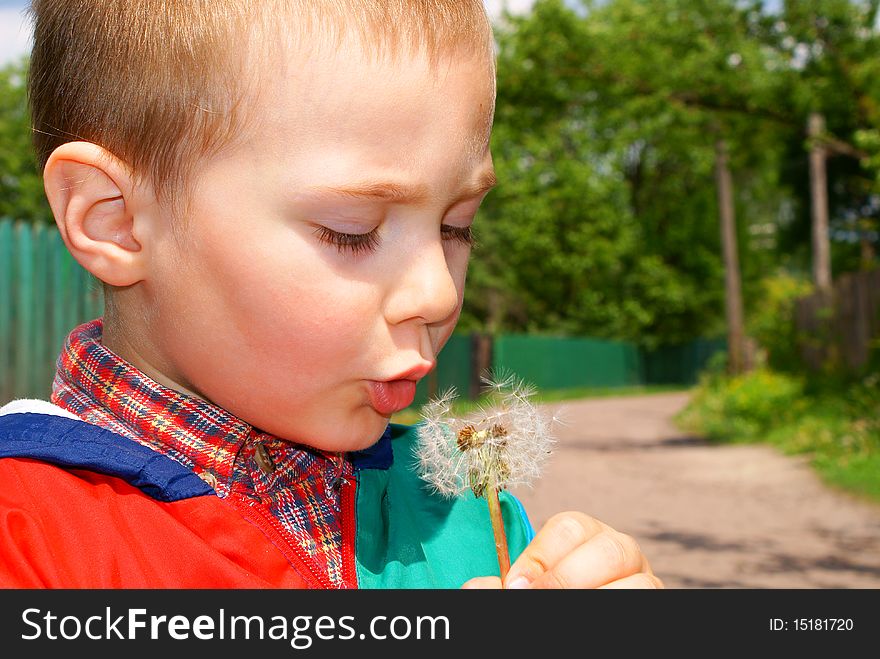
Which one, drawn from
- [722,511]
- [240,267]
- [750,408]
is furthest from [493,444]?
[750,408]

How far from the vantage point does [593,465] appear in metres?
11.6

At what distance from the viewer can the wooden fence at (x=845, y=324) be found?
12.5 meters

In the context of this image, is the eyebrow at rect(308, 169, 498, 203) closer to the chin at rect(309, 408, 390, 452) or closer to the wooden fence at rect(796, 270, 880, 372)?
the chin at rect(309, 408, 390, 452)

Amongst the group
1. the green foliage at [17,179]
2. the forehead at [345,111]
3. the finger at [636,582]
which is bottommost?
the finger at [636,582]

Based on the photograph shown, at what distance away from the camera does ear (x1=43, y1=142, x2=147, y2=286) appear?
51.3 inches

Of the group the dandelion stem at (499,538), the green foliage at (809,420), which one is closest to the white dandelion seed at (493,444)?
the dandelion stem at (499,538)

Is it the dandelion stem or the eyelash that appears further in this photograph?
the eyelash

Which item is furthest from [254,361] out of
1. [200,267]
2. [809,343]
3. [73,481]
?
[809,343]

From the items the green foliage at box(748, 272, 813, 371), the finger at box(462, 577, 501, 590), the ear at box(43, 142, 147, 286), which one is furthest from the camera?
the green foliage at box(748, 272, 813, 371)

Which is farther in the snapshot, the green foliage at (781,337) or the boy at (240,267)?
the green foliage at (781,337)

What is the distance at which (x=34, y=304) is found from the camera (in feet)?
27.0

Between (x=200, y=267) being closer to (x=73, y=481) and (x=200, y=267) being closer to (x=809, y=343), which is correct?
(x=73, y=481)

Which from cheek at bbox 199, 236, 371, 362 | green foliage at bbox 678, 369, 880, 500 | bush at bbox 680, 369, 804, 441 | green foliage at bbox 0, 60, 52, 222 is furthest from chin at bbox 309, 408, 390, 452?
green foliage at bbox 0, 60, 52, 222

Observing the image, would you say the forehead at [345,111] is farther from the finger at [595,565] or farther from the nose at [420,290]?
the finger at [595,565]
